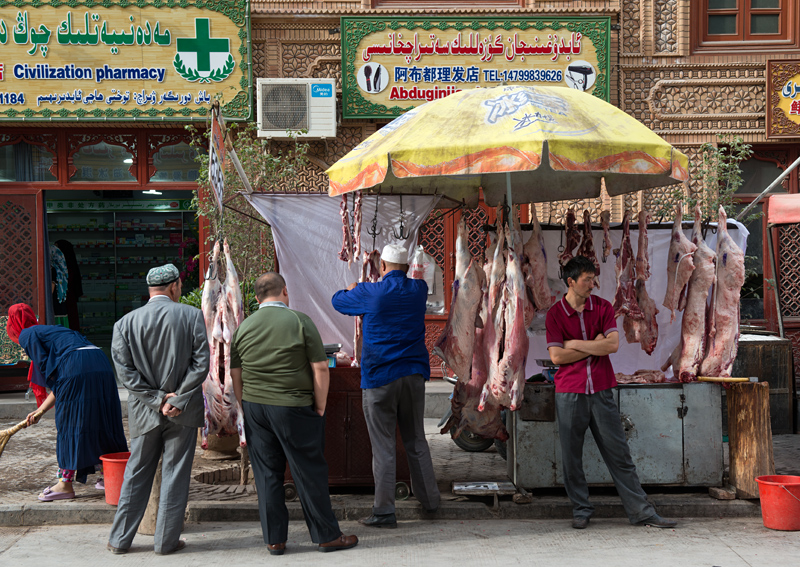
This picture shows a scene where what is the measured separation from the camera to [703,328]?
21.1 feet

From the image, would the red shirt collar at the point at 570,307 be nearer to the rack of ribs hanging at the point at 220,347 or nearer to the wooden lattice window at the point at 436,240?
the rack of ribs hanging at the point at 220,347

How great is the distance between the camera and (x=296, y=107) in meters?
11.1

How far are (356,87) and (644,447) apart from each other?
7.30 m

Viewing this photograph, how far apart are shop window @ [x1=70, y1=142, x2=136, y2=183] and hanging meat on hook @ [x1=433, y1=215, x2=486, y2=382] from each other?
7.36m

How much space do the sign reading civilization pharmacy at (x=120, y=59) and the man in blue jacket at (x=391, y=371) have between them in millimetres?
6450

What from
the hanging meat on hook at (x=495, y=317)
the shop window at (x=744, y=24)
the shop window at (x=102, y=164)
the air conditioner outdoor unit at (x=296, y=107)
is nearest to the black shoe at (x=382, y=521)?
the hanging meat on hook at (x=495, y=317)

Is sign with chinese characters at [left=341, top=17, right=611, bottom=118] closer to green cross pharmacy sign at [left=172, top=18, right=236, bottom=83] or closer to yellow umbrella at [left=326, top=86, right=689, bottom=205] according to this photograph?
green cross pharmacy sign at [left=172, top=18, right=236, bottom=83]

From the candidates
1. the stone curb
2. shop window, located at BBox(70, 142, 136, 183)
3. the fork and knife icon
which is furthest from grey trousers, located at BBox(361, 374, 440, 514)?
shop window, located at BBox(70, 142, 136, 183)

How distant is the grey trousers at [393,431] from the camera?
5664mm

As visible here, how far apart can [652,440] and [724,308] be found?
4.38 ft

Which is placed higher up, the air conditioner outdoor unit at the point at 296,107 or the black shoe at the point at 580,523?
the air conditioner outdoor unit at the point at 296,107

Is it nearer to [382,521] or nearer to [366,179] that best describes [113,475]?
[382,521]

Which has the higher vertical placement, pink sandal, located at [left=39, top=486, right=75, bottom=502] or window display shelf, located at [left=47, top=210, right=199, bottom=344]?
window display shelf, located at [left=47, top=210, right=199, bottom=344]

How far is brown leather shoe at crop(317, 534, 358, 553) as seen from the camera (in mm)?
5219
